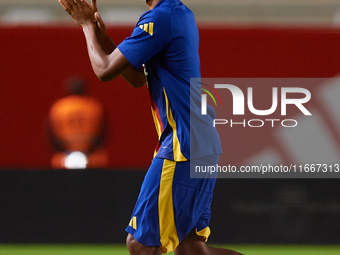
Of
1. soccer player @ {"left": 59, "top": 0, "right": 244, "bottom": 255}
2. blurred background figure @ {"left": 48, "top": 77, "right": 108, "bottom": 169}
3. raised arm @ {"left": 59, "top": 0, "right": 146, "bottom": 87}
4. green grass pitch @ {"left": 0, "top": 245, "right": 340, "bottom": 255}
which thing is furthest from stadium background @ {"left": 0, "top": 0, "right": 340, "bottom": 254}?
soccer player @ {"left": 59, "top": 0, "right": 244, "bottom": 255}

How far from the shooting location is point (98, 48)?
246 cm

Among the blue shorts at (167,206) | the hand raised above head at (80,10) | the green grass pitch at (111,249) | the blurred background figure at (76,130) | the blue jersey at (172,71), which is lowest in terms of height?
the green grass pitch at (111,249)

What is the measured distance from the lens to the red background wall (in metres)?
6.37

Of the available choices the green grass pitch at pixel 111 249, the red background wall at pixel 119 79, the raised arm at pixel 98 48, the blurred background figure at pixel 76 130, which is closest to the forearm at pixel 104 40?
the raised arm at pixel 98 48

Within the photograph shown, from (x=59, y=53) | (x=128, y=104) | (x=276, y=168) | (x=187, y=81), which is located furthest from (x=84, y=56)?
(x=187, y=81)

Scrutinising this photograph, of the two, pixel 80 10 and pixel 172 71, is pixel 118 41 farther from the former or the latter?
pixel 172 71

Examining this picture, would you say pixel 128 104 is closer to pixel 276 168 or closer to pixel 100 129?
pixel 100 129

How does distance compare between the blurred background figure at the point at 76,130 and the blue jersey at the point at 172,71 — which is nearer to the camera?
the blue jersey at the point at 172,71

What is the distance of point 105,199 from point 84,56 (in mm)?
2105

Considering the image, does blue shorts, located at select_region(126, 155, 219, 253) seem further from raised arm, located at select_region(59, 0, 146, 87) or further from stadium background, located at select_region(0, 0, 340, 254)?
stadium background, located at select_region(0, 0, 340, 254)

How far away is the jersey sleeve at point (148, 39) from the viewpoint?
2.40 metres

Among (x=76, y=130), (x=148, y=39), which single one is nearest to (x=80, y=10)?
(x=148, y=39)

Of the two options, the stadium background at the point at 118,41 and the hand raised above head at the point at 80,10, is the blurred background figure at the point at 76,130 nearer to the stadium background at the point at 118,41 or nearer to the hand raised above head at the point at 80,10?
the stadium background at the point at 118,41

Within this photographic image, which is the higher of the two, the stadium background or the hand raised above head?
the hand raised above head
